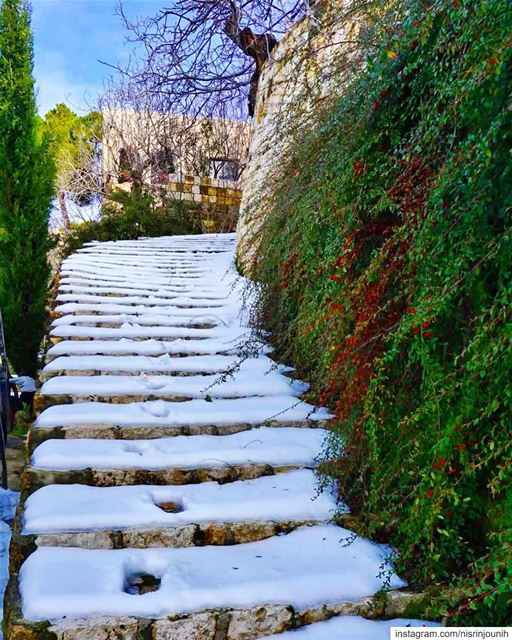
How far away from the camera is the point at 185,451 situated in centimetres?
210

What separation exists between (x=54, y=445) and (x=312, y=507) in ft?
3.07

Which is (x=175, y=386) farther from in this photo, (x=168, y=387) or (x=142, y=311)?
(x=142, y=311)

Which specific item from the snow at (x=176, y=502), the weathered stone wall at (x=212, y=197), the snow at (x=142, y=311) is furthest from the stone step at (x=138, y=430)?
the weathered stone wall at (x=212, y=197)

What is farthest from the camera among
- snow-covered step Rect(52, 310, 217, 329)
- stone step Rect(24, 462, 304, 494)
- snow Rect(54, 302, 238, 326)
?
snow Rect(54, 302, 238, 326)

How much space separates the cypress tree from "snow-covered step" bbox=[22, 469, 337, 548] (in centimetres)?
519

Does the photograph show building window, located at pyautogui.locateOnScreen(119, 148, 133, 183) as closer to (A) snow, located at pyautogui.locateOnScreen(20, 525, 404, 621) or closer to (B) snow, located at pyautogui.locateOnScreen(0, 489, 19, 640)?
(B) snow, located at pyautogui.locateOnScreen(0, 489, 19, 640)

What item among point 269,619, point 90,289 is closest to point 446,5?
point 269,619

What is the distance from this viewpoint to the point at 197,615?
52.6 inches

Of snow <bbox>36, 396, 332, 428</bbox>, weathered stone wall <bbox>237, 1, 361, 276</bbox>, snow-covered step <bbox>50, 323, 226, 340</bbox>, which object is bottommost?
snow <bbox>36, 396, 332, 428</bbox>

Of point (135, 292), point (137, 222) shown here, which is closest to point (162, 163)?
point (137, 222)

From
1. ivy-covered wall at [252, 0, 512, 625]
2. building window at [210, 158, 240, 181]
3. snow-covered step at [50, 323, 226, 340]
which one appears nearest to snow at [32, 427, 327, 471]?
ivy-covered wall at [252, 0, 512, 625]

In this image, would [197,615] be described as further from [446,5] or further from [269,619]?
[446,5]

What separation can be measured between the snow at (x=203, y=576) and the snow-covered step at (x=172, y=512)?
0.05 meters

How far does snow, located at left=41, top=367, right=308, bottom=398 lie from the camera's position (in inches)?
97.9
